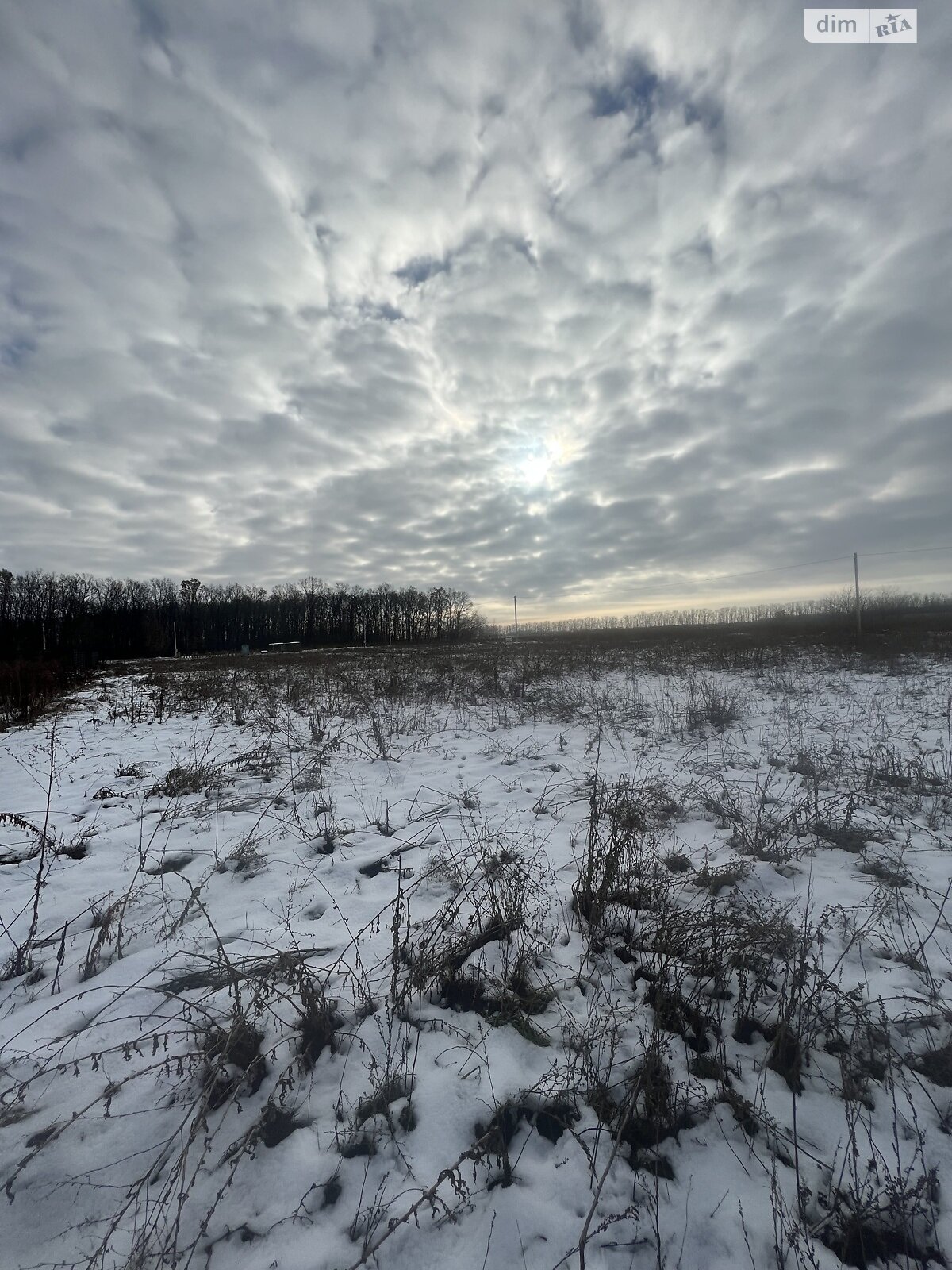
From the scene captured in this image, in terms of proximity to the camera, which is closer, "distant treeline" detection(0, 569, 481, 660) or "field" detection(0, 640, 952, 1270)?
"field" detection(0, 640, 952, 1270)

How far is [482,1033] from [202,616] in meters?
85.6

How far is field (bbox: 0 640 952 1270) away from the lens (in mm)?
1688

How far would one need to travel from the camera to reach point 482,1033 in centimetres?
240

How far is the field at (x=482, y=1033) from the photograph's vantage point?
1.69m

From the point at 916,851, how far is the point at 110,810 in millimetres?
7423

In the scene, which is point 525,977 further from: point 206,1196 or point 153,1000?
point 153,1000

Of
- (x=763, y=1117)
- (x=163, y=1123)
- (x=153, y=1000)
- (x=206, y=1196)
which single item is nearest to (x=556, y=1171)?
(x=763, y=1117)

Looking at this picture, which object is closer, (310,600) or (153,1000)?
(153,1000)

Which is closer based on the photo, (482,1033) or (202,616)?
(482,1033)

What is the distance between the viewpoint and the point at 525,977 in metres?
2.70

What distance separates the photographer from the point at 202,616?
77375mm

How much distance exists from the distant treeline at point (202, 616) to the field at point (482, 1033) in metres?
59.4

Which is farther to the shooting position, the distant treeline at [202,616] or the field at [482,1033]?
the distant treeline at [202,616]

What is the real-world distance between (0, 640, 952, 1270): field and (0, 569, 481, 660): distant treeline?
59.4 metres
